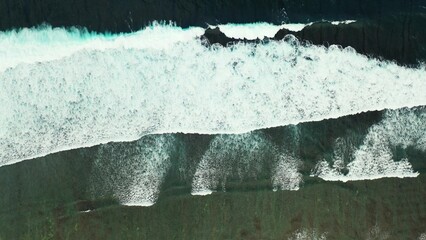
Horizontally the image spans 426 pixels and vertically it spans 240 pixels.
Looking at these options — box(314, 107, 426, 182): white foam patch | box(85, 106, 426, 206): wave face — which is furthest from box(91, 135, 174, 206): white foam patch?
box(314, 107, 426, 182): white foam patch

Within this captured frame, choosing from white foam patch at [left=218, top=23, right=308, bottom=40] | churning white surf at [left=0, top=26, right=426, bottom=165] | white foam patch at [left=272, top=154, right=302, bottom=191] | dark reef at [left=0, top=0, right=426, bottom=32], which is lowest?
white foam patch at [left=272, top=154, right=302, bottom=191]

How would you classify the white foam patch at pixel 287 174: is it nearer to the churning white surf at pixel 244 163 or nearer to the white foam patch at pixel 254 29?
the churning white surf at pixel 244 163

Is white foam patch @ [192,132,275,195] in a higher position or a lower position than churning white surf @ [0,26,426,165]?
lower

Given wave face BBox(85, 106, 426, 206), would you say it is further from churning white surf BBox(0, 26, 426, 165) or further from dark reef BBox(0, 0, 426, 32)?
dark reef BBox(0, 0, 426, 32)

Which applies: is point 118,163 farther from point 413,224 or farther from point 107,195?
point 413,224

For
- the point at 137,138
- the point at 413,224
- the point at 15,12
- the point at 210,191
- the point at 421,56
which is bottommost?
the point at 413,224

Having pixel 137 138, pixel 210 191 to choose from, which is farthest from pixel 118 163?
pixel 210 191
